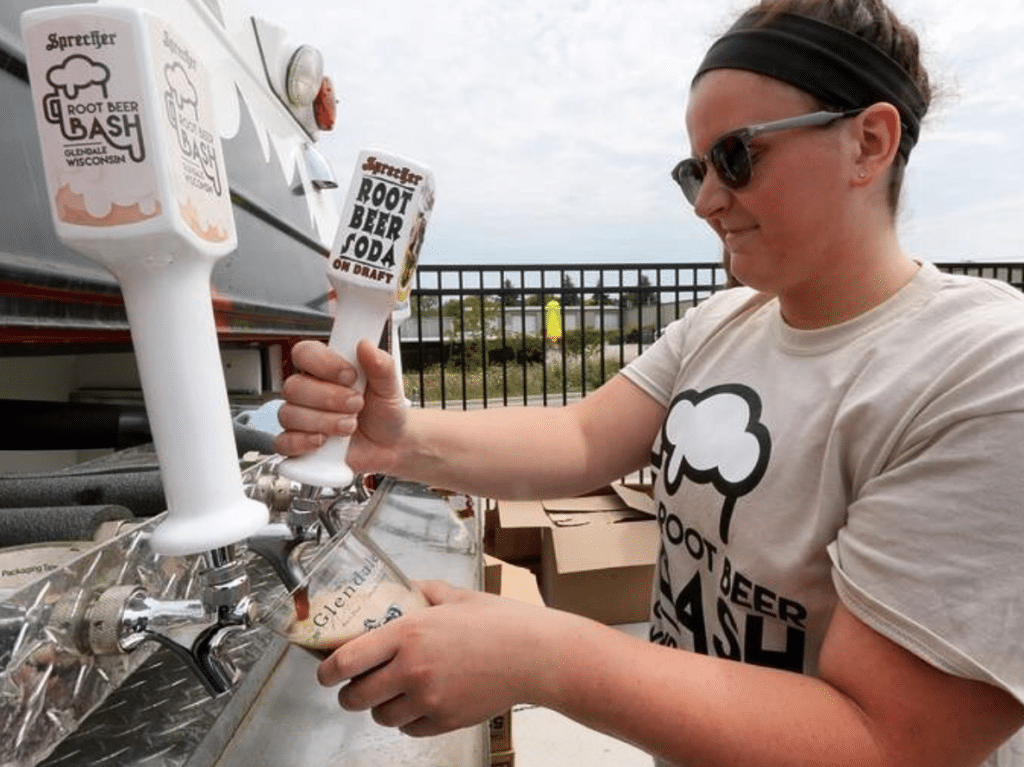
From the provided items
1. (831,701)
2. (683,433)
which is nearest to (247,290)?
(683,433)

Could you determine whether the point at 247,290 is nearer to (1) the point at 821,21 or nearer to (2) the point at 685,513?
(2) the point at 685,513

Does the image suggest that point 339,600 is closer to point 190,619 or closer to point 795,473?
point 190,619

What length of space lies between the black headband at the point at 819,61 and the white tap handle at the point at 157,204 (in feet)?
2.29

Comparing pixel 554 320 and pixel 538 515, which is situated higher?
pixel 554 320

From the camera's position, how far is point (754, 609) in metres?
0.93

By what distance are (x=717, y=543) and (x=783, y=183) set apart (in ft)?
1.59

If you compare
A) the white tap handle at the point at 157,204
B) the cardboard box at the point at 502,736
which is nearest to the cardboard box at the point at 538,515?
the cardboard box at the point at 502,736

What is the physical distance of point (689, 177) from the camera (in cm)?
109

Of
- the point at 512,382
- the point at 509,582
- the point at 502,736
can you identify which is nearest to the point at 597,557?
the point at 509,582

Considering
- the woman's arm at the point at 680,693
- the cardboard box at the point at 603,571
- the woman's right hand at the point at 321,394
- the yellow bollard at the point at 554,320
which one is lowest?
the cardboard box at the point at 603,571

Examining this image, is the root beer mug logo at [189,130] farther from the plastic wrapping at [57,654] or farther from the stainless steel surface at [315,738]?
the stainless steel surface at [315,738]

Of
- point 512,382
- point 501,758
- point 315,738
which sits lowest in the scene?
point 512,382

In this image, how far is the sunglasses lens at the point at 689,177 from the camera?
1.03m

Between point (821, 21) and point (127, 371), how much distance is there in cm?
167
